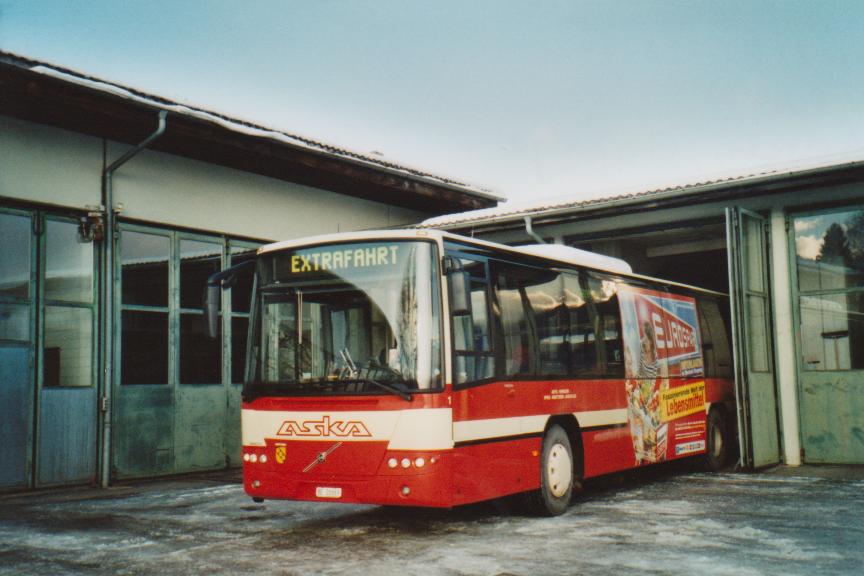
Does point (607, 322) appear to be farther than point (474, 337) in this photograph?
Yes

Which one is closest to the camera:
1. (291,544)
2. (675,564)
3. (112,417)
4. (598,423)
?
(675,564)

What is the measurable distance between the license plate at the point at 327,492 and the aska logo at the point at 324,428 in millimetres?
457

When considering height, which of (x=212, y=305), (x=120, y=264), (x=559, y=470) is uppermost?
(x=120, y=264)

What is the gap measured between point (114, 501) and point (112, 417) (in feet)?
5.97

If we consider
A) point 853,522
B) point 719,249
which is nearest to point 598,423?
point 853,522

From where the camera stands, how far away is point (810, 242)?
13.9 m

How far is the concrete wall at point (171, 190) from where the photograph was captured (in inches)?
456

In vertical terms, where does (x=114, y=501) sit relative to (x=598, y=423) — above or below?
below

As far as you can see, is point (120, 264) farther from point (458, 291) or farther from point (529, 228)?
point (529, 228)

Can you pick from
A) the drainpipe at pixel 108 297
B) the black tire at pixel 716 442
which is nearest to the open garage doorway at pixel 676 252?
the black tire at pixel 716 442

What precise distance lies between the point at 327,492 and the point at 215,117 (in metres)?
6.73

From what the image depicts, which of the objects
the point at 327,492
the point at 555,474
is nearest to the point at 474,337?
the point at 327,492

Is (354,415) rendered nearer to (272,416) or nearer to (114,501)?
(272,416)

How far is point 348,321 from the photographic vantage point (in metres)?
7.97
